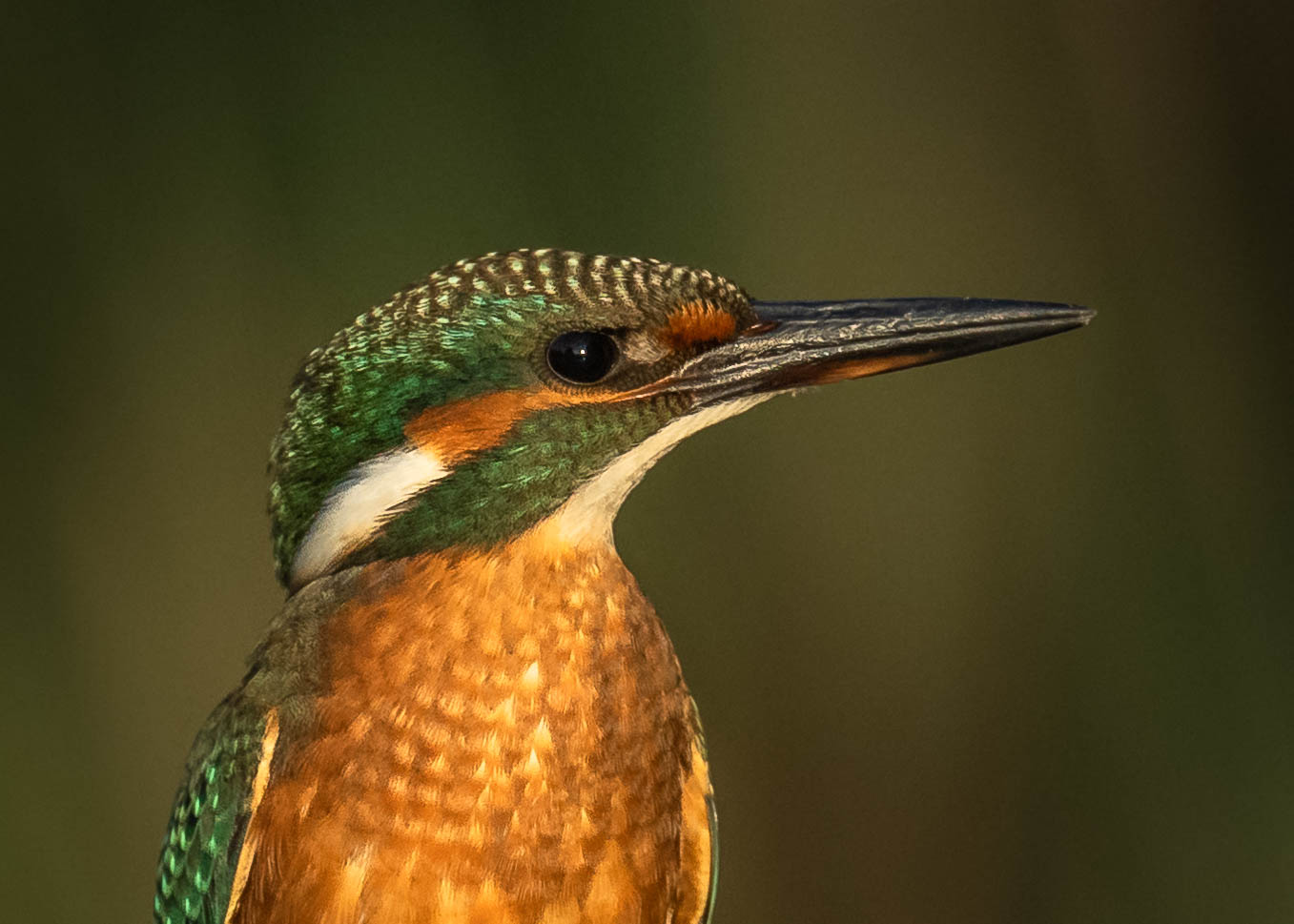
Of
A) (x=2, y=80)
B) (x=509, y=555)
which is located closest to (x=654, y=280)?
(x=509, y=555)

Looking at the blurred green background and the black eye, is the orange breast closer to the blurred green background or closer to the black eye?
the black eye

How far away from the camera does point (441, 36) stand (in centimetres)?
225

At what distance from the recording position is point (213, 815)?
55.9 inches

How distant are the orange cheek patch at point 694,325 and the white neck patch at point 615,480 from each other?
66 millimetres

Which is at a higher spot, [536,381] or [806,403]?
[536,381]

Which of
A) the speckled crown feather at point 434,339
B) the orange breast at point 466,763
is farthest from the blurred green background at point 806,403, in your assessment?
the orange breast at point 466,763

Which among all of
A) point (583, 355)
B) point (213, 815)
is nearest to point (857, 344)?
point (583, 355)

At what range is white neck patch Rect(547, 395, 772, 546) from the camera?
4.47 feet

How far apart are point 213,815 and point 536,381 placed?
0.54 meters

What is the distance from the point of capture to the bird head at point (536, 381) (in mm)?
1322

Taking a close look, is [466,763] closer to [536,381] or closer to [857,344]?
[536,381]

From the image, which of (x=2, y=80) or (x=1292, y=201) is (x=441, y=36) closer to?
(x=2, y=80)

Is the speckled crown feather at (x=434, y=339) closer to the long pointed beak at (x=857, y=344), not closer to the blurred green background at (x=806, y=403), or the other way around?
the long pointed beak at (x=857, y=344)

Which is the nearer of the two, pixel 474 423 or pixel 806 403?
pixel 474 423
